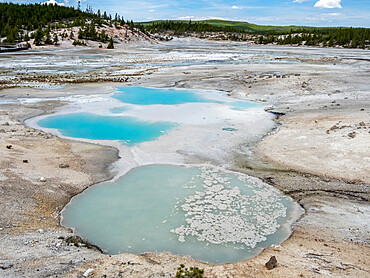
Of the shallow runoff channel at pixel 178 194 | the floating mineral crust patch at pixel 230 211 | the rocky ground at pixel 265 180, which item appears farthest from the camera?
the floating mineral crust patch at pixel 230 211

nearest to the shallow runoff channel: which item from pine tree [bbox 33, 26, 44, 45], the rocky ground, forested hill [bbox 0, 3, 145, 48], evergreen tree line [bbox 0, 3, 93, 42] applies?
the rocky ground

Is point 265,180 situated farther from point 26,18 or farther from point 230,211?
point 26,18

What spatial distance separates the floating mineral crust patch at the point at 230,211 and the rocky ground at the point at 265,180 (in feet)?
2.26

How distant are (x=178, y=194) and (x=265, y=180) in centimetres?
337

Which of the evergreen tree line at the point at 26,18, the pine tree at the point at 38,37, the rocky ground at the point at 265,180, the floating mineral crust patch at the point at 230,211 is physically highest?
the evergreen tree line at the point at 26,18

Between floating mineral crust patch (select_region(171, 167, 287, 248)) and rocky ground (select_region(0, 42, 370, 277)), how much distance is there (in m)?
0.69

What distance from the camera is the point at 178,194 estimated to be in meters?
10.6

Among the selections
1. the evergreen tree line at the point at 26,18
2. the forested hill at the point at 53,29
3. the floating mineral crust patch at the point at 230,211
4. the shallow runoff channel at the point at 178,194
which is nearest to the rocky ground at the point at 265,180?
the shallow runoff channel at the point at 178,194

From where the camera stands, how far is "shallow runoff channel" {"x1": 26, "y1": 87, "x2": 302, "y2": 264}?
8211mm

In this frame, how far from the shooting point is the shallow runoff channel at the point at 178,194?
8211 mm

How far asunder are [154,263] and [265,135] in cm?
1148

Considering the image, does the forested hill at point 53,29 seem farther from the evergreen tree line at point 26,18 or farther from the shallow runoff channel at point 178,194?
the shallow runoff channel at point 178,194

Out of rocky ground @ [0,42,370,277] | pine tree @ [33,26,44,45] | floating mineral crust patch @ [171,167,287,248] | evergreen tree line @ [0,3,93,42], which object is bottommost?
floating mineral crust patch @ [171,167,287,248]

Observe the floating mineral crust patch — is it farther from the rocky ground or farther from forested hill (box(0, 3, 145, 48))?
forested hill (box(0, 3, 145, 48))
